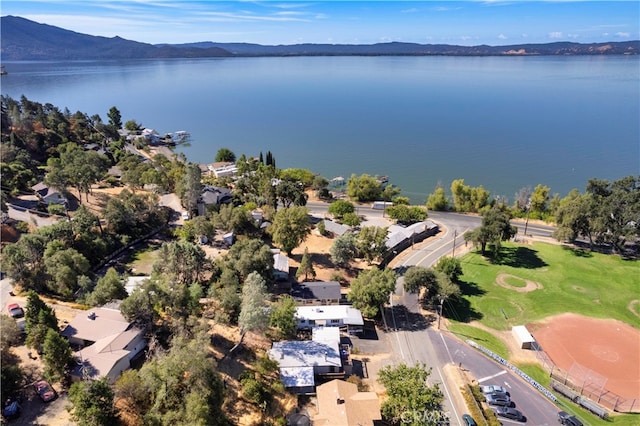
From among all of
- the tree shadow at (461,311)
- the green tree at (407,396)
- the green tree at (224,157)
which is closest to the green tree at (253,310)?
the green tree at (407,396)

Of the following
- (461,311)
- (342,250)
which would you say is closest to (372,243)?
(342,250)

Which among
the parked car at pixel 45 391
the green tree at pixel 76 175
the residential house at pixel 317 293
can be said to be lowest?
the residential house at pixel 317 293

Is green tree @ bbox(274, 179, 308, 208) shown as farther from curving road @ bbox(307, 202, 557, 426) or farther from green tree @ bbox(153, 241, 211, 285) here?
green tree @ bbox(153, 241, 211, 285)

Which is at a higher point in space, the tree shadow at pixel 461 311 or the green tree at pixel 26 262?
the green tree at pixel 26 262

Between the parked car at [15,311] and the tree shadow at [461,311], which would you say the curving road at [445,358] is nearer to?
the tree shadow at [461,311]

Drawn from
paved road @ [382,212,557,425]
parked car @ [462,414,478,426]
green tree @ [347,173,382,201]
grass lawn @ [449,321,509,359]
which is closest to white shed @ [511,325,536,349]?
grass lawn @ [449,321,509,359]

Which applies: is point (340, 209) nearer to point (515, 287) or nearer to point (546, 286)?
point (515, 287)

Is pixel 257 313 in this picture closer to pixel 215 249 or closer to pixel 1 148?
pixel 215 249
